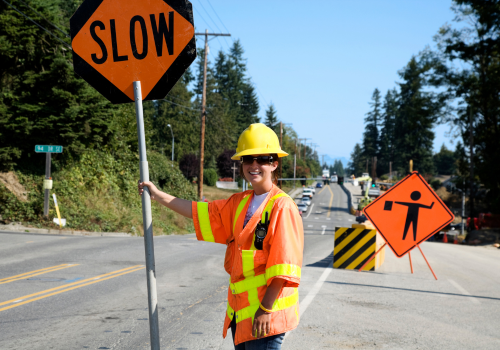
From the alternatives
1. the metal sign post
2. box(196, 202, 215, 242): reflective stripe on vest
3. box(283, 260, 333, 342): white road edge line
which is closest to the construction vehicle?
the metal sign post

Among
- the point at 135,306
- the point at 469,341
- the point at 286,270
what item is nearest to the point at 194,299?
the point at 135,306

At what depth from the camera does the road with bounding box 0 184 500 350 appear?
555 centimetres

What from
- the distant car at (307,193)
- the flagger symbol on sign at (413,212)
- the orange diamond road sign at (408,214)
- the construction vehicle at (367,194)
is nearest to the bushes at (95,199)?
the orange diamond road sign at (408,214)

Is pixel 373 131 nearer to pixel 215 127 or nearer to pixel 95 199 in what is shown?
pixel 215 127

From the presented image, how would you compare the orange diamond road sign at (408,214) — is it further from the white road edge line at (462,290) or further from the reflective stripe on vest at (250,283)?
the reflective stripe on vest at (250,283)

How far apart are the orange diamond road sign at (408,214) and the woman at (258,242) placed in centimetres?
773

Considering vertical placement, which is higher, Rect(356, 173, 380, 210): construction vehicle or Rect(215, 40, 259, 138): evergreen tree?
Rect(215, 40, 259, 138): evergreen tree

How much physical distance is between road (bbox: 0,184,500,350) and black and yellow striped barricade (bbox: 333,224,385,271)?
1.45 feet

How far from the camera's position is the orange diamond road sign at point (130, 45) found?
285 cm

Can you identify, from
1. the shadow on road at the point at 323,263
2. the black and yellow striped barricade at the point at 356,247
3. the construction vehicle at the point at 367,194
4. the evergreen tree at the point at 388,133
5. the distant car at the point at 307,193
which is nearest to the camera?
the black and yellow striped barricade at the point at 356,247

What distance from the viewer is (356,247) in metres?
11.5

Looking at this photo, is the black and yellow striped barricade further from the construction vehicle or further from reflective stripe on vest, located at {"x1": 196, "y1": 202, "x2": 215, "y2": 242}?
the construction vehicle

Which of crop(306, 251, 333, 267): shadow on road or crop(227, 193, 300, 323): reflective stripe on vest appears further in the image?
crop(306, 251, 333, 267): shadow on road

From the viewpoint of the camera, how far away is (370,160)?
162875 mm
